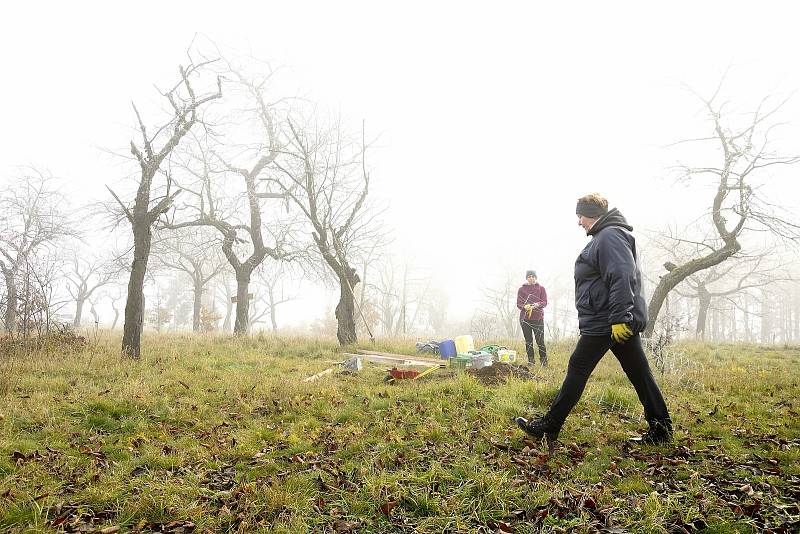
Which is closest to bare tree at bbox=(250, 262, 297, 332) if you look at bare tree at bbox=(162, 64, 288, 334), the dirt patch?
bare tree at bbox=(162, 64, 288, 334)

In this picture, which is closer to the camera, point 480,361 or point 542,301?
point 480,361

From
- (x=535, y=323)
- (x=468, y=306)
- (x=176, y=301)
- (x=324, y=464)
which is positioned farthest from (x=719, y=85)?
(x=468, y=306)

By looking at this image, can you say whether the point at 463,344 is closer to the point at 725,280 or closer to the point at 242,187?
the point at 242,187

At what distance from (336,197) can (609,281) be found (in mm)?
11936

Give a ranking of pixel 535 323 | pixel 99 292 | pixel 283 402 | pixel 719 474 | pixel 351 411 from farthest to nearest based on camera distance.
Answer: pixel 99 292, pixel 535 323, pixel 283 402, pixel 351 411, pixel 719 474

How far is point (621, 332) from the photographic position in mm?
3904

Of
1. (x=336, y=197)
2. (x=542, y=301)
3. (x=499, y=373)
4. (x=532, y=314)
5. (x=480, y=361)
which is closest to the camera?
(x=499, y=373)

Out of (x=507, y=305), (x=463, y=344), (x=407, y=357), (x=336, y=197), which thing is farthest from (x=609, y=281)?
(x=507, y=305)

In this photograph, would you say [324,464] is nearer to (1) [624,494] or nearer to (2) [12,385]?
(1) [624,494]

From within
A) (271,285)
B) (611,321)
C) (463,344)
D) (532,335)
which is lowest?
(463,344)

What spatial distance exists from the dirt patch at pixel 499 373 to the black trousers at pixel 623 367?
2757 mm

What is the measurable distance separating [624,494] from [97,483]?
446 centimetres

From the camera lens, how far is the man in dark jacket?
3967mm

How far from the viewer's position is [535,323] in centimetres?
939
